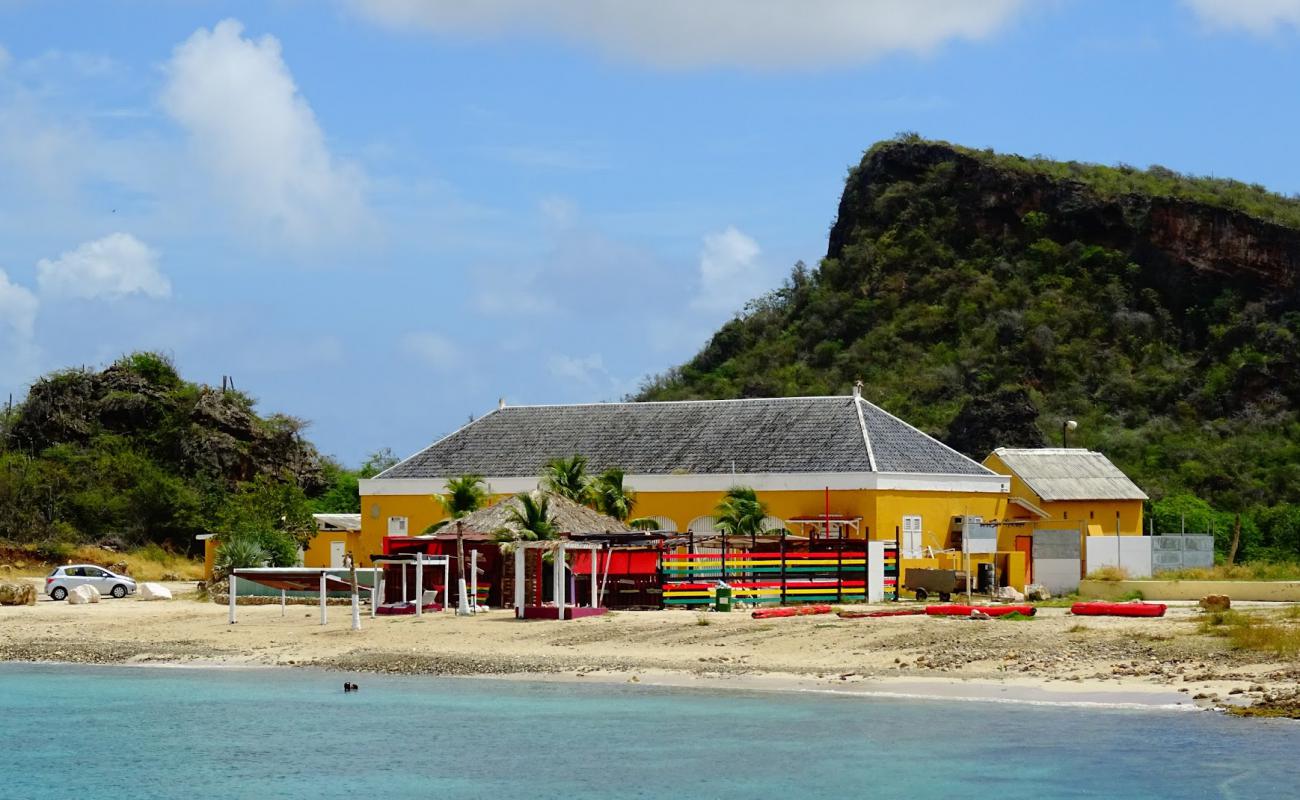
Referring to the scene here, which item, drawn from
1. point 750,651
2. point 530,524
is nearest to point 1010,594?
point 530,524

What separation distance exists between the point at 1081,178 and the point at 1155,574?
50.2m

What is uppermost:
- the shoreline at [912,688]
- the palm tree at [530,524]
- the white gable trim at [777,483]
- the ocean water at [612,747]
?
the white gable trim at [777,483]

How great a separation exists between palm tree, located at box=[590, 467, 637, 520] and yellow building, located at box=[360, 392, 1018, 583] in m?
2.68

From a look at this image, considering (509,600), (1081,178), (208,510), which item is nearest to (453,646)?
(509,600)

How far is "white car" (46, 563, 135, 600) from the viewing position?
162 ft

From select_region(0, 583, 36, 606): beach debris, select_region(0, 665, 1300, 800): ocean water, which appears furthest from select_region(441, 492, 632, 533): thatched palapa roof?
select_region(0, 665, 1300, 800): ocean water

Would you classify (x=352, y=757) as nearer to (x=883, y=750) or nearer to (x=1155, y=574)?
(x=883, y=750)

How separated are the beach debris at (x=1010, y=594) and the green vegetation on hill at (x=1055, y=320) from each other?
24.2 metres

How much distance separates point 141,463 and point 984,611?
4295cm

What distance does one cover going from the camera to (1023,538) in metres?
50.8

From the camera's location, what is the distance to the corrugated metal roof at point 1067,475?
181 feet

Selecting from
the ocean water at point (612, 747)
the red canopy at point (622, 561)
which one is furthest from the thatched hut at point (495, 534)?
the ocean water at point (612, 747)

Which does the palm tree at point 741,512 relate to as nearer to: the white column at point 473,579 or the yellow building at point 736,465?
the yellow building at point 736,465

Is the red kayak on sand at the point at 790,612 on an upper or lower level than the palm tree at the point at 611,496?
lower
